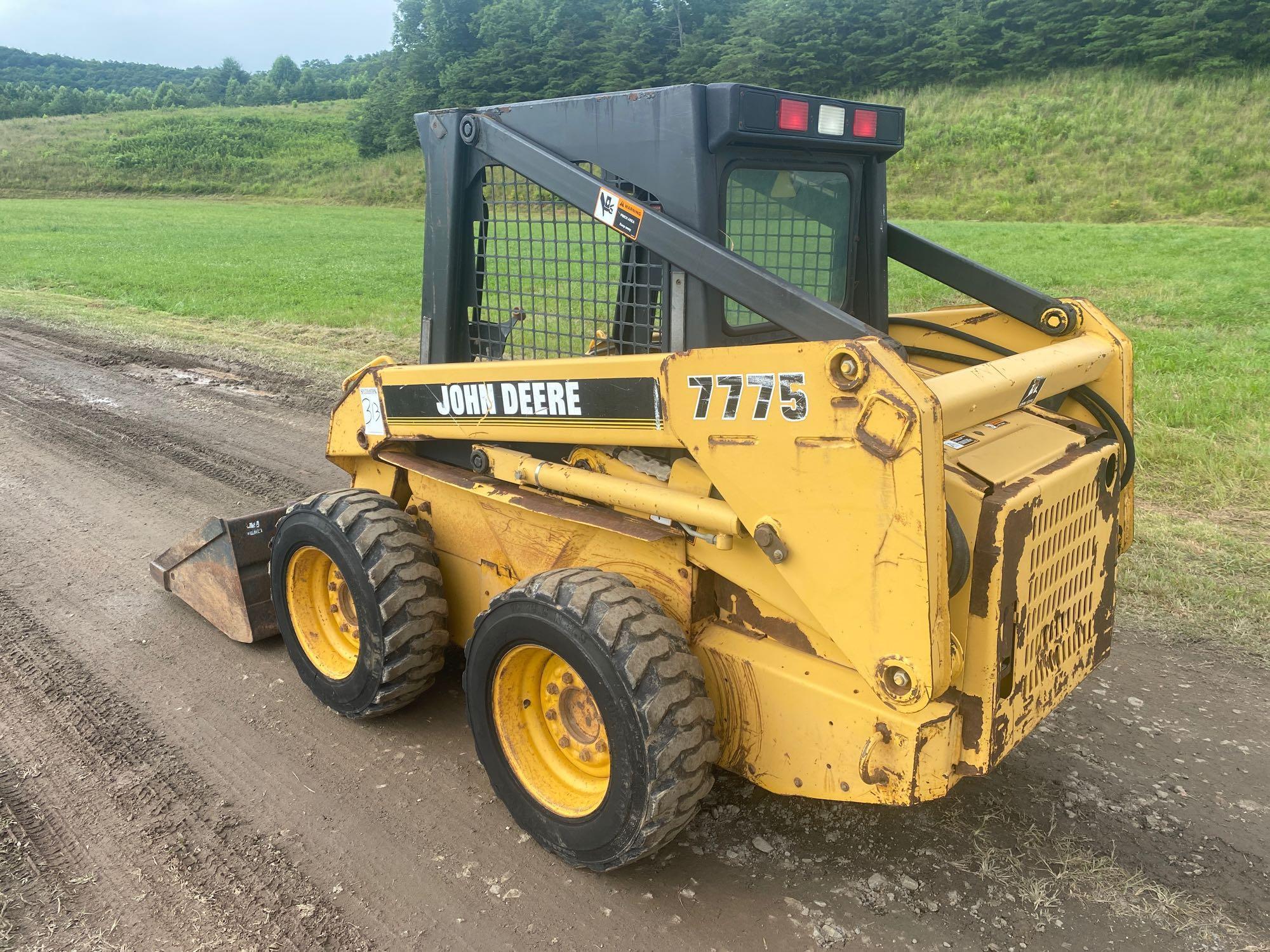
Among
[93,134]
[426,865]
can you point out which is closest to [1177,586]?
[426,865]

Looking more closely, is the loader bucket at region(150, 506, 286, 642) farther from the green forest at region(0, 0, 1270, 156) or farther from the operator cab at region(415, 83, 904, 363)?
the green forest at region(0, 0, 1270, 156)

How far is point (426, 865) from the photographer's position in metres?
3.06

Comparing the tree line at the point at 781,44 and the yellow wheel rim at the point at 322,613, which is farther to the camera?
the tree line at the point at 781,44

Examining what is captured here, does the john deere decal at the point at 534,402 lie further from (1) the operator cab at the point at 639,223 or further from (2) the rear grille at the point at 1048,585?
(2) the rear grille at the point at 1048,585

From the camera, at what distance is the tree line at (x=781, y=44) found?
3288cm

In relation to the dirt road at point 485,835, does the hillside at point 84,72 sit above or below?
above

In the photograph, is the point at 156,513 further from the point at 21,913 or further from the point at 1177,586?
the point at 1177,586

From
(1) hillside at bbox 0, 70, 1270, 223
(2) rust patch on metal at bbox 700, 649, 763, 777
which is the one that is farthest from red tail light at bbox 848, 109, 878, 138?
(1) hillside at bbox 0, 70, 1270, 223

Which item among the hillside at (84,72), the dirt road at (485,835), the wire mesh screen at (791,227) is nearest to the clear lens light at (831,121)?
the wire mesh screen at (791,227)

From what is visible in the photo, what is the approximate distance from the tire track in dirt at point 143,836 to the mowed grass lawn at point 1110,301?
13.2 ft

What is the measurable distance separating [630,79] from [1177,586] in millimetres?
48572

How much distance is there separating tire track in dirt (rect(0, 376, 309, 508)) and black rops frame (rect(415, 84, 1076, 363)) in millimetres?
3503

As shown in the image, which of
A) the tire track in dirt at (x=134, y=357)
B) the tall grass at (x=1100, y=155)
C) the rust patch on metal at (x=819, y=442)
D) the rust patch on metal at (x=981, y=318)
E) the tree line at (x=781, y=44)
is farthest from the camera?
the tree line at (x=781, y=44)

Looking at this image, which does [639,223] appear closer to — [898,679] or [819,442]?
[819,442]
